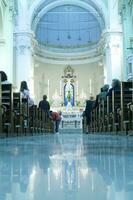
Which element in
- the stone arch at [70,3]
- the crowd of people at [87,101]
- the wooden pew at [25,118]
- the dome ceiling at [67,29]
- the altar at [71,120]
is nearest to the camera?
the crowd of people at [87,101]

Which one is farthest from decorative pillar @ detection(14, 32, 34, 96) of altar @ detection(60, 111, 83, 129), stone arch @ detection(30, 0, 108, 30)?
altar @ detection(60, 111, 83, 129)

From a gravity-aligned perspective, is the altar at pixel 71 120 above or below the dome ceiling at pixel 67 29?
below

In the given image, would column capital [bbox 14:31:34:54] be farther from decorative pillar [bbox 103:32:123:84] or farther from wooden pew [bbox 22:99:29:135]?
wooden pew [bbox 22:99:29:135]

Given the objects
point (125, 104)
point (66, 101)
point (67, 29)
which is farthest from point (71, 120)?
point (125, 104)

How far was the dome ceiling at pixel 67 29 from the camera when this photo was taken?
23797 millimetres

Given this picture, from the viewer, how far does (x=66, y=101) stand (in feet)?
76.9

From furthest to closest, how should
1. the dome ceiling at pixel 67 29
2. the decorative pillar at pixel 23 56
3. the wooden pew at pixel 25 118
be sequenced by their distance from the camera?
the dome ceiling at pixel 67 29
the decorative pillar at pixel 23 56
the wooden pew at pixel 25 118

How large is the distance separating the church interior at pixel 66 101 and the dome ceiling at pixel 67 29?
7 centimetres

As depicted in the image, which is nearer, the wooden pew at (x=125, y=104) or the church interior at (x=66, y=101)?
the church interior at (x=66, y=101)

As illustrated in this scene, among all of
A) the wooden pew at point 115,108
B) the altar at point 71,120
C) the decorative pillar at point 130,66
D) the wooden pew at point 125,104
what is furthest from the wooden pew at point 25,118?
the altar at point 71,120

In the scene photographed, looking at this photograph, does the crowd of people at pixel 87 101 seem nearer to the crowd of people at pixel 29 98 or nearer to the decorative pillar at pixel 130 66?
the crowd of people at pixel 29 98

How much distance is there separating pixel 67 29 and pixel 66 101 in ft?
16.9

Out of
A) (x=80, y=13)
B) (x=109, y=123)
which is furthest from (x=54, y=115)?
(x=80, y=13)

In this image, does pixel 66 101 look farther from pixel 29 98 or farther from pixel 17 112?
pixel 17 112
